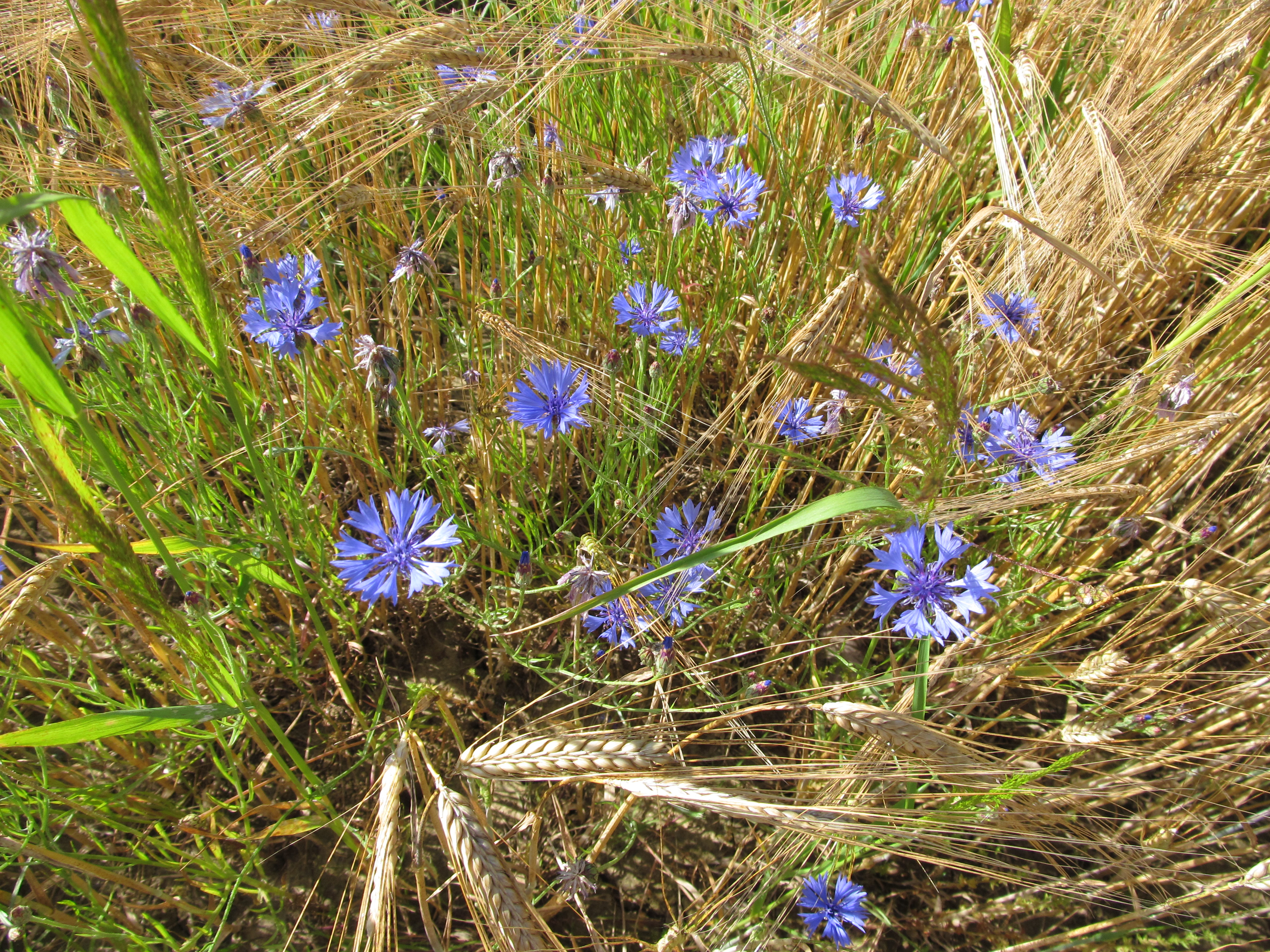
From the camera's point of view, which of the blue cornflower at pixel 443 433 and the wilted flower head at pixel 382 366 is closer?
the wilted flower head at pixel 382 366

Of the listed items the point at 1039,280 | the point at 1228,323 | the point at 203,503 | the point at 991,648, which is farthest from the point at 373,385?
the point at 1228,323

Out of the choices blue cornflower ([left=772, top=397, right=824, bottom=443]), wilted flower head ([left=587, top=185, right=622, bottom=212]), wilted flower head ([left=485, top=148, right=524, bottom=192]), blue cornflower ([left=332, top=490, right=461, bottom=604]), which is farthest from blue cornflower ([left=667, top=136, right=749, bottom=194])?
blue cornflower ([left=332, top=490, right=461, bottom=604])

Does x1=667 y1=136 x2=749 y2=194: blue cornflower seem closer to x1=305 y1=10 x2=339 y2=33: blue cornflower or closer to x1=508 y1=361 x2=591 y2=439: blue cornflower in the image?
x1=508 y1=361 x2=591 y2=439: blue cornflower

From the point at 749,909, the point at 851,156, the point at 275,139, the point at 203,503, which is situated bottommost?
the point at 749,909

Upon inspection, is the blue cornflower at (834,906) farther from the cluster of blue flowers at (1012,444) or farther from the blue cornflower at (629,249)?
the blue cornflower at (629,249)

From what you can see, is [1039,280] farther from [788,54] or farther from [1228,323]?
[788,54]

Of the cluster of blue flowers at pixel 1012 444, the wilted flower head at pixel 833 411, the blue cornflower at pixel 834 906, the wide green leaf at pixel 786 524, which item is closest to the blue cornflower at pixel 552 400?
the wilted flower head at pixel 833 411
